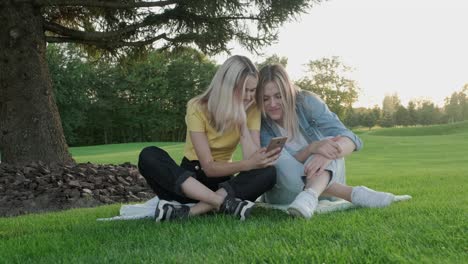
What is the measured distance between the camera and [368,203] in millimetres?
3031

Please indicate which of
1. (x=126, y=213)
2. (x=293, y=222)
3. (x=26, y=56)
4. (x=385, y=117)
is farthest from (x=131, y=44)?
(x=385, y=117)

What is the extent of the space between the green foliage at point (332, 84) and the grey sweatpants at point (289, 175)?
128ft

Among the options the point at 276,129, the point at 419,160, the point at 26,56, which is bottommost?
the point at 419,160

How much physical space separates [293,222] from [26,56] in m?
4.92

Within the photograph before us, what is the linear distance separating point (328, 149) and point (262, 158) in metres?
0.41

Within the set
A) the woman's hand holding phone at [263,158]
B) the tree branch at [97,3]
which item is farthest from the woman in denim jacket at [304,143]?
the tree branch at [97,3]

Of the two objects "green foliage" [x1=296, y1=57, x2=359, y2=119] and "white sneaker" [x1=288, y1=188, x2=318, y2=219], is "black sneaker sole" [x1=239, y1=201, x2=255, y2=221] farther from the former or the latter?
"green foliage" [x1=296, y1=57, x2=359, y2=119]

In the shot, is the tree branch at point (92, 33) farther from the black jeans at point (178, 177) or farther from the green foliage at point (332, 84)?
the green foliage at point (332, 84)

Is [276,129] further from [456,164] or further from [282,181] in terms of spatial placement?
[456,164]

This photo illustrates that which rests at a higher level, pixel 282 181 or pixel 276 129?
pixel 276 129

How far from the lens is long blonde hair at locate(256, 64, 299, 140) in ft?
10.0

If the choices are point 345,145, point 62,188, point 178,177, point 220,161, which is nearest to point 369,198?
point 345,145

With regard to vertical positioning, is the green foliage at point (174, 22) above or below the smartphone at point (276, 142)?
above

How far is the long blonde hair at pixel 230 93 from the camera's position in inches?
114
